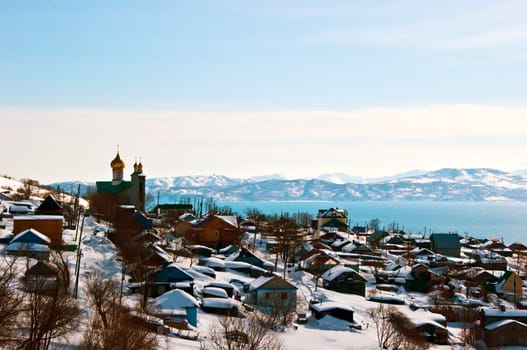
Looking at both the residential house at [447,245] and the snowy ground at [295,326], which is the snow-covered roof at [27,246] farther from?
the residential house at [447,245]

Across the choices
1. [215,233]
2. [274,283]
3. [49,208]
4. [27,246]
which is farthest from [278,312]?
[215,233]

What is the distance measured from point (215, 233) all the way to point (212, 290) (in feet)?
84.4

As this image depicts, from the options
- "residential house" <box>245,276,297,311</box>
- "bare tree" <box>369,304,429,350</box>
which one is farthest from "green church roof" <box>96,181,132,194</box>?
"bare tree" <box>369,304,429,350</box>

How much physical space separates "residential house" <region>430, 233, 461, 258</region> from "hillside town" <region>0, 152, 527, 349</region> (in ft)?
21.1

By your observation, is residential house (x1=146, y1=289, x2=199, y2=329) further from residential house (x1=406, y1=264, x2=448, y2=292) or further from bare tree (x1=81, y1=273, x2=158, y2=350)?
residential house (x1=406, y1=264, x2=448, y2=292)

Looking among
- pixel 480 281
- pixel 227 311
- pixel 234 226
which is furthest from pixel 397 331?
pixel 234 226

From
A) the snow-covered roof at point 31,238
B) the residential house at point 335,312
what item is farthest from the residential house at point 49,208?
the residential house at point 335,312

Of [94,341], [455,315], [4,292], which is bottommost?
[455,315]

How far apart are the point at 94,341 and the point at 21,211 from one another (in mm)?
38117

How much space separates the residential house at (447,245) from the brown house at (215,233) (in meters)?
30.9

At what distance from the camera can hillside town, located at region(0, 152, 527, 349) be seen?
71.5ft

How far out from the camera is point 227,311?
34.2m

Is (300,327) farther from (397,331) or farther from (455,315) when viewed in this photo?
(455,315)

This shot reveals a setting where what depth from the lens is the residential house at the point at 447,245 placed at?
8156 cm
